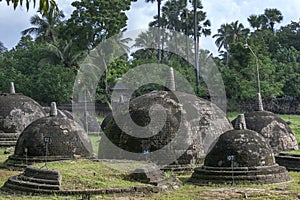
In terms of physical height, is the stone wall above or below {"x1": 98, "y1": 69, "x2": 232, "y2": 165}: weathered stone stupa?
above

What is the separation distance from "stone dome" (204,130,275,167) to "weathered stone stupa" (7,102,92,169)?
20.3 feet

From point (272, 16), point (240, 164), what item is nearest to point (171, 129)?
point (240, 164)

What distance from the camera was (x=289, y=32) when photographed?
58156mm

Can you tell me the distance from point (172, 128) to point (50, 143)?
16.8 ft

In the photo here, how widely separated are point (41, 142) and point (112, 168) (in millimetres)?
5837

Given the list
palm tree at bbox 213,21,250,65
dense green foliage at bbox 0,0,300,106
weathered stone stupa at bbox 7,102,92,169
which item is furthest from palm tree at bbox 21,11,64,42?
weathered stone stupa at bbox 7,102,92,169

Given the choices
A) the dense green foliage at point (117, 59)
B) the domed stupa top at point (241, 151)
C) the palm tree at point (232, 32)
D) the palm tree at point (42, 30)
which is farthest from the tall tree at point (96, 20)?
the domed stupa top at point (241, 151)

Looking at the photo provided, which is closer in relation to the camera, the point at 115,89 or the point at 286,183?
the point at 286,183

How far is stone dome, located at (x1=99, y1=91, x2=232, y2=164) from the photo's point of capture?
64.7ft

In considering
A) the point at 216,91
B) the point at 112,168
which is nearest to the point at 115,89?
the point at 216,91

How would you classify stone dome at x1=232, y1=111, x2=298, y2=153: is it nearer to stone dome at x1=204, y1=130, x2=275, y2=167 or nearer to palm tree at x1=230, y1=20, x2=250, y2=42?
stone dome at x1=204, y1=130, x2=275, y2=167

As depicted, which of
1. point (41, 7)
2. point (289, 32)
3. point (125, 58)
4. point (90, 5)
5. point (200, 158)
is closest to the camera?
point (41, 7)

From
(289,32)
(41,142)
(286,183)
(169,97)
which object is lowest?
(286,183)

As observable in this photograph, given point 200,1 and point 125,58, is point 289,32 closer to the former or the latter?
point 200,1
